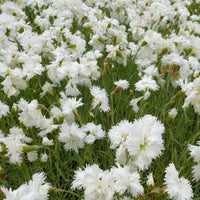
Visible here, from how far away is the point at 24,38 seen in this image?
209 cm

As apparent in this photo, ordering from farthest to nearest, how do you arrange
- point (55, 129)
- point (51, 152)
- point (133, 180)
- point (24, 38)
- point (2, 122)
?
point (24, 38)
point (2, 122)
point (51, 152)
point (55, 129)
point (133, 180)

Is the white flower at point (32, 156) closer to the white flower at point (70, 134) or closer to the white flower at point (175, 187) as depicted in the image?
the white flower at point (70, 134)

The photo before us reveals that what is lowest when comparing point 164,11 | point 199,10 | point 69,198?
point 69,198

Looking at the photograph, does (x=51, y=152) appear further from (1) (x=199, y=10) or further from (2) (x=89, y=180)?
(1) (x=199, y=10)

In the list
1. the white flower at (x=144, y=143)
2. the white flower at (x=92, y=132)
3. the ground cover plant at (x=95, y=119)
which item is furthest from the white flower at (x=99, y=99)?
the white flower at (x=144, y=143)

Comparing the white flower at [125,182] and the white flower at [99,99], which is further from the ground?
the white flower at [99,99]

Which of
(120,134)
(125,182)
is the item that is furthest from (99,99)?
(125,182)

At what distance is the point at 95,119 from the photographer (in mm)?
1641

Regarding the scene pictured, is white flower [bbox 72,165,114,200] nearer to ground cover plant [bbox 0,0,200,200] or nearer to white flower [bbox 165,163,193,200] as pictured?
ground cover plant [bbox 0,0,200,200]

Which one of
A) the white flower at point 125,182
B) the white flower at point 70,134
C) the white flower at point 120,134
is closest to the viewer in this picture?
the white flower at point 125,182

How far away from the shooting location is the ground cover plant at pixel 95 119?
3.40 ft

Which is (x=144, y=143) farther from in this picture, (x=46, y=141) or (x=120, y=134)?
(x=46, y=141)

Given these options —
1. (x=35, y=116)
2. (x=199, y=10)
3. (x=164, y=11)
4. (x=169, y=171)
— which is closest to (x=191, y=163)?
(x=169, y=171)

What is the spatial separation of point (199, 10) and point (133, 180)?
4098 millimetres
